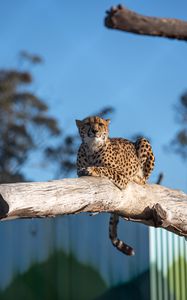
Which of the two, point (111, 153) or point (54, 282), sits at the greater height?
point (111, 153)

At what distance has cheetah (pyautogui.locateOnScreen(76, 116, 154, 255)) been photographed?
5469 millimetres

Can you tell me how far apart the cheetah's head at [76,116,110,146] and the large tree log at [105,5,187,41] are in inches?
114

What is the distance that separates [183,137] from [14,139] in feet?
14.4

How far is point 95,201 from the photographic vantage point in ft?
14.5

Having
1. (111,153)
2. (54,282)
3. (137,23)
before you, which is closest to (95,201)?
(111,153)

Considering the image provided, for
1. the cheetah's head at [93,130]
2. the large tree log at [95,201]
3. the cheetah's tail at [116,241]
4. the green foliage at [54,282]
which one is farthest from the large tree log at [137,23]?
the green foliage at [54,282]

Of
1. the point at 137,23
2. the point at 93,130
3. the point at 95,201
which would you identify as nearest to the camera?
the point at 137,23

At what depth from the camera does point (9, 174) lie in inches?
742

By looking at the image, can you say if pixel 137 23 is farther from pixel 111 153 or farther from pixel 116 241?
pixel 111 153

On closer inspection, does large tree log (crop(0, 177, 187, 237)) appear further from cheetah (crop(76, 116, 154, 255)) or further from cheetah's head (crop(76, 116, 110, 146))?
cheetah's head (crop(76, 116, 110, 146))

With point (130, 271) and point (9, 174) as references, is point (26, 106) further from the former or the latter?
point (130, 271)

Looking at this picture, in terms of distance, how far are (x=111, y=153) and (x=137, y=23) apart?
120 inches

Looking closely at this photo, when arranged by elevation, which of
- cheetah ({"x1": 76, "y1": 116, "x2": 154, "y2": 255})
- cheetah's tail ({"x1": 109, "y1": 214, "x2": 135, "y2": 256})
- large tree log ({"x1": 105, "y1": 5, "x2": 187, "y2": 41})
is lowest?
cheetah's tail ({"x1": 109, "y1": 214, "x2": 135, "y2": 256})

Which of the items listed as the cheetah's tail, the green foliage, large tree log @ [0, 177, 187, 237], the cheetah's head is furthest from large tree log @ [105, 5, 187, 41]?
the green foliage
